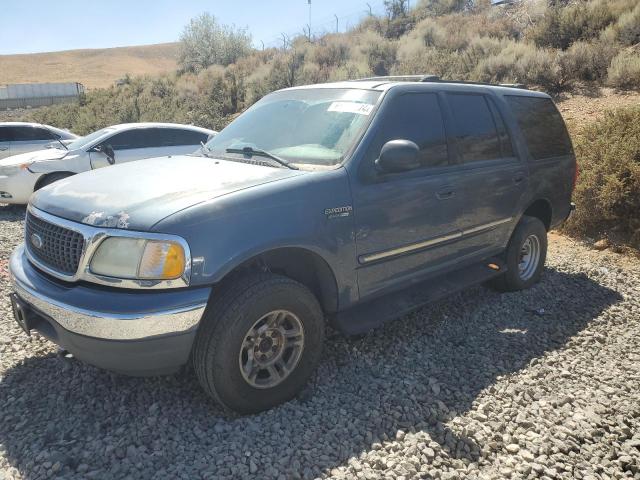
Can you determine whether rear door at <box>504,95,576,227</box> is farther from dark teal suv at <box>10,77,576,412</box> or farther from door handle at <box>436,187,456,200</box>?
door handle at <box>436,187,456,200</box>

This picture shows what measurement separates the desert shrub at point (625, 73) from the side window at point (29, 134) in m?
13.1

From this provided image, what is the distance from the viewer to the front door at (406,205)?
11.0ft

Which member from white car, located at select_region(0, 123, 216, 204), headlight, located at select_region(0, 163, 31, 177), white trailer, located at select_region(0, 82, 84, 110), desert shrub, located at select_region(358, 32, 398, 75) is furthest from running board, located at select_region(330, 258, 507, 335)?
white trailer, located at select_region(0, 82, 84, 110)

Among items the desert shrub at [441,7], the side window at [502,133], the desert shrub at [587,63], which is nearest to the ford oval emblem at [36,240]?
the side window at [502,133]

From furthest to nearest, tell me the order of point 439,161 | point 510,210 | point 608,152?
point 608,152
point 510,210
point 439,161

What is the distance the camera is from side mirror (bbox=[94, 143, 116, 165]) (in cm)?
845

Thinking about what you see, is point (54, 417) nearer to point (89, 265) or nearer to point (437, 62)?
point (89, 265)

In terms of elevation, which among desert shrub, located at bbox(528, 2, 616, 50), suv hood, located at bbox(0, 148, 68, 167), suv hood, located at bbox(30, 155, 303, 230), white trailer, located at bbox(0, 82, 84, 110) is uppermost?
white trailer, located at bbox(0, 82, 84, 110)

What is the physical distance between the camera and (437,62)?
1534cm

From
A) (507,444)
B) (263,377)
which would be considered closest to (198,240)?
(263,377)

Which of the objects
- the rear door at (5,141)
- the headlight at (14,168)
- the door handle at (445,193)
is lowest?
the door handle at (445,193)

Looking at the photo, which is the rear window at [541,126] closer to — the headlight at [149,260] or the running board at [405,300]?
the running board at [405,300]

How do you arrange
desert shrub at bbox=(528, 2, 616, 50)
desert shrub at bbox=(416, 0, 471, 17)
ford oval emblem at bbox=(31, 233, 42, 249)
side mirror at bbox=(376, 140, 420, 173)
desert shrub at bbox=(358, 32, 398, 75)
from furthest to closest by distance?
desert shrub at bbox=(416, 0, 471, 17), desert shrub at bbox=(358, 32, 398, 75), desert shrub at bbox=(528, 2, 616, 50), side mirror at bbox=(376, 140, 420, 173), ford oval emblem at bbox=(31, 233, 42, 249)

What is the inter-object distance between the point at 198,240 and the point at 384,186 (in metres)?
1.40
